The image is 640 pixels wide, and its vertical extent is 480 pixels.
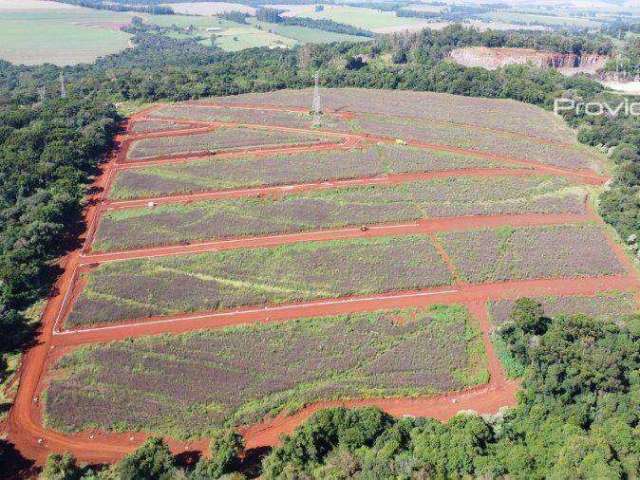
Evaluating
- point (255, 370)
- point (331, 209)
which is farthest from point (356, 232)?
point (255, 370)

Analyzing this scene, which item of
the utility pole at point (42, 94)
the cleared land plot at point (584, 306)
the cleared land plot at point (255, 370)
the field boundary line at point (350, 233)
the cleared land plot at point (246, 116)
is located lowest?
the cleared land plot at point (255, 370)

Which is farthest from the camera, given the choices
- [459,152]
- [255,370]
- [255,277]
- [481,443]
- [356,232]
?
[459,152]

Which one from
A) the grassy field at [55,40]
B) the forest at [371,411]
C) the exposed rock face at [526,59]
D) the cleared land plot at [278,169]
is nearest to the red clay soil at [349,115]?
the forest at [371,411]

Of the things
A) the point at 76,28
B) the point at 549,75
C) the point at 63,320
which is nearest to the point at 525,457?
the point at 63,320

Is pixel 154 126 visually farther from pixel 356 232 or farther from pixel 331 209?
pixel 356 232

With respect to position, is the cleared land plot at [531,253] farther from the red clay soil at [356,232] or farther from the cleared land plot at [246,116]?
the cleared land plot at [246,116]

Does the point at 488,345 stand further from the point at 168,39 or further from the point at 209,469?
the point at 168,39
